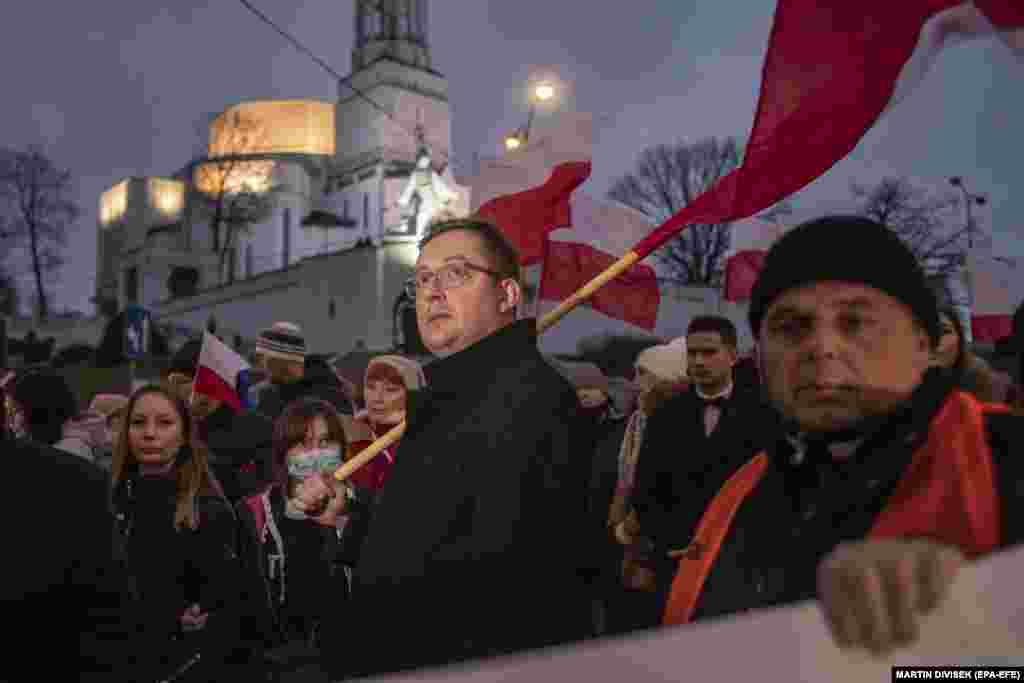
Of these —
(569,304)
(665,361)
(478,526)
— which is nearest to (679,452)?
(569,304)

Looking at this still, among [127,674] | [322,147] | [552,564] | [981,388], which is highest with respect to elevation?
[322,147]

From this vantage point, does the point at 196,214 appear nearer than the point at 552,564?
No

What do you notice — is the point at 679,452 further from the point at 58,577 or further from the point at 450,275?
the point at 58,577

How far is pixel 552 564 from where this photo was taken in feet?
7.42

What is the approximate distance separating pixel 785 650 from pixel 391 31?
247 ft

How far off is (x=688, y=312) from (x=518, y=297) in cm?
3985

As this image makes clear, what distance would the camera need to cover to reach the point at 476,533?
219cm

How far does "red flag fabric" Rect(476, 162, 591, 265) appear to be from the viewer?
554cm

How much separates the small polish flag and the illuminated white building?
124 ft

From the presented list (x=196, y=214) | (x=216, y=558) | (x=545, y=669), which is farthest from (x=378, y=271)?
(x=545, y=669)

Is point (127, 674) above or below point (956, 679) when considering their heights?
below

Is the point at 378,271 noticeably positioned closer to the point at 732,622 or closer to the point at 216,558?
the point at 216,558

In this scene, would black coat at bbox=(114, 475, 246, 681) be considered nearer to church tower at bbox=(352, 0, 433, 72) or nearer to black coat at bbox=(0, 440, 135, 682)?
black coat at bbox=(0, 440, 135, 682)

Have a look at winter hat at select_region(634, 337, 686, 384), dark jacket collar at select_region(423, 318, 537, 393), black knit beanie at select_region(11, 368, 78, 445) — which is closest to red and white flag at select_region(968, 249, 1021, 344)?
dark jacket collar at select_region(423, 318, 537, 393)
